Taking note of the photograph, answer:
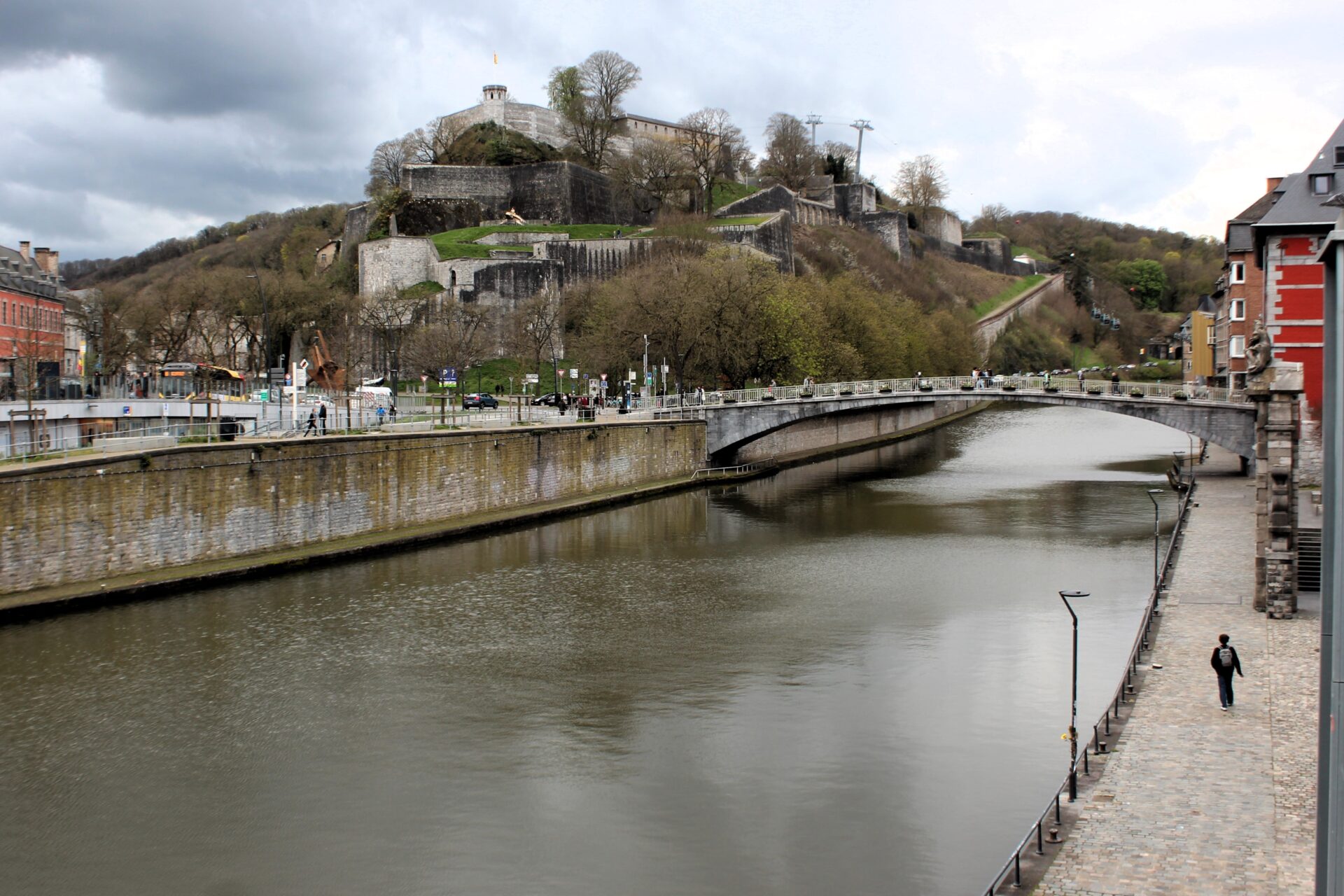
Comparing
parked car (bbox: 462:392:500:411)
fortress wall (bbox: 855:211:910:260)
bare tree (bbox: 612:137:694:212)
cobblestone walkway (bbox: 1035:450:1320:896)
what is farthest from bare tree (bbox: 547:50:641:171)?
cobblestone walkway (bbox: 1035:450:1320:896)

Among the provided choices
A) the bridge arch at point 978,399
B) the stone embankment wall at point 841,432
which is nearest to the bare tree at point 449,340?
the bridge arch at point 978,399

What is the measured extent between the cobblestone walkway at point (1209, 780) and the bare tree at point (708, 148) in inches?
2527

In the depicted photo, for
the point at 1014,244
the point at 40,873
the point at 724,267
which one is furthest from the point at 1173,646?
the point at 1014,244

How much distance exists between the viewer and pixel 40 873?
1112 centimetres

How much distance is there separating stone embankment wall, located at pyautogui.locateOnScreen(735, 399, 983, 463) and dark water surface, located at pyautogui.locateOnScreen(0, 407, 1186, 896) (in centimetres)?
2150

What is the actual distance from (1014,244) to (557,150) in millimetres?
61800

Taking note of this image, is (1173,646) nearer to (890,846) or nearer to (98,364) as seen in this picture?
(890,846)

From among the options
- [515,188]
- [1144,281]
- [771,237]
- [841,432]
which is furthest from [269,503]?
[1144,281]

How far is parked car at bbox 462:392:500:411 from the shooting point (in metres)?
42.3

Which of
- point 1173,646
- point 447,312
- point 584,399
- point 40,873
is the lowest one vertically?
point 40,873

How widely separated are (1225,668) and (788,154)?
277ft

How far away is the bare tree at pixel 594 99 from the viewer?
80.1 metres

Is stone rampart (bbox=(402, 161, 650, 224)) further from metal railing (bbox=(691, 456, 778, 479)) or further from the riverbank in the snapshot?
the riverbank

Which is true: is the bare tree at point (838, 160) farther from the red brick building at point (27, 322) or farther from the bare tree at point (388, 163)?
the red brick building at point (27, 322)
